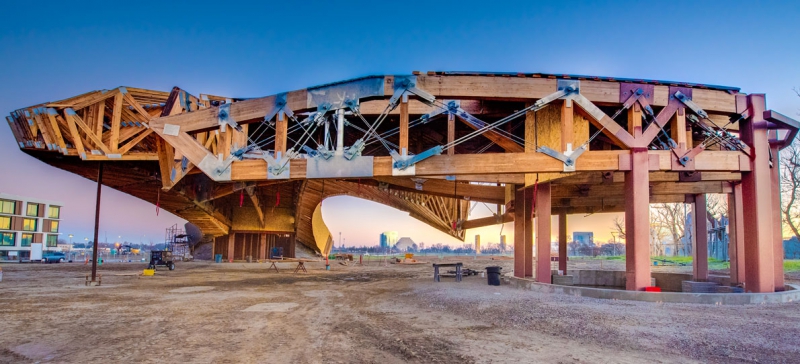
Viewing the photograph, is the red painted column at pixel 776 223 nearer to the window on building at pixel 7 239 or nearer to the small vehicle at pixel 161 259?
the small vehicle at pixel 161 259

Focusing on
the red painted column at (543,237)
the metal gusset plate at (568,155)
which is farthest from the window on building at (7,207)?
the metal gusset plate at (568,155)

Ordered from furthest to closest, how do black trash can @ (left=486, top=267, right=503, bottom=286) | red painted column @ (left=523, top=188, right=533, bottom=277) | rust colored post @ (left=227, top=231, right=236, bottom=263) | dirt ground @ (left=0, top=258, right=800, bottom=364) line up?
rust colored post @ (left=227, top=231, right=236, bottom=263), red painted column @ (left=523, top=188, right=533, bottom=277), black trash can @ (left=486, top=267, right=503, bottom=286), dirt ground @ (left=0, top=258, right=800, bottom=364)

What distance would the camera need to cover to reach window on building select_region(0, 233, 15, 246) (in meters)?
69.4

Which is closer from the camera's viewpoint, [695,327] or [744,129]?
[695,327]

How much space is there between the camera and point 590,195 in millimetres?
22078

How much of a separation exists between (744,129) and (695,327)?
8.60m

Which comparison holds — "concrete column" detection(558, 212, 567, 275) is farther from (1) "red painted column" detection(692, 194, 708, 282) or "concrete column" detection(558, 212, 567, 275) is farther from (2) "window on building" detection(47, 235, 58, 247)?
(2) "window on building" detection(47, 235, 58, 247)

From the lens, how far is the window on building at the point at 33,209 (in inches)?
2950

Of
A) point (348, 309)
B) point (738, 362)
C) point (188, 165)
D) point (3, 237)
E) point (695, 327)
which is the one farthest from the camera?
point (3, 237)

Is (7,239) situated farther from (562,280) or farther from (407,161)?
(562,280)

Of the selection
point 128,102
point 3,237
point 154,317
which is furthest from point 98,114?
point 3,237

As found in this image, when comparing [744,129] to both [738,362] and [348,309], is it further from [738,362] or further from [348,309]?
[348,309]

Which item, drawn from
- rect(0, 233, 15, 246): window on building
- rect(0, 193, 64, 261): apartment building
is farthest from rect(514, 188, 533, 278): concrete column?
rect(0, 233, 15, 246): window on building

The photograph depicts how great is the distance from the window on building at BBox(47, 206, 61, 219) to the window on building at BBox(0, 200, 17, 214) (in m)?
7.39
